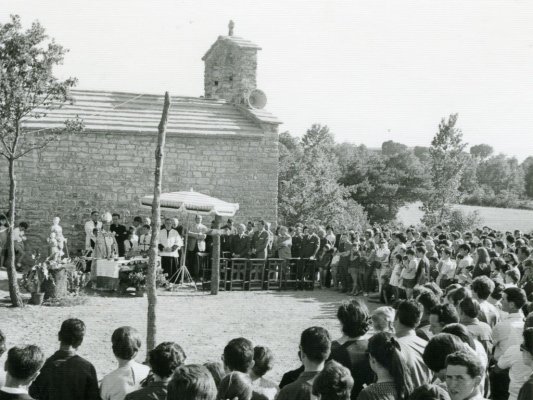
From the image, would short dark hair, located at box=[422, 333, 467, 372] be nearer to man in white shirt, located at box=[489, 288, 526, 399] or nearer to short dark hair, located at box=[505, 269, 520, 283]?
man in white shirt, located at box=[489, 288, 526, 399]

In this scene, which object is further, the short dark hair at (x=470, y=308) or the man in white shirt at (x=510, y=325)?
the man in white shirt at (x=510, y=325)

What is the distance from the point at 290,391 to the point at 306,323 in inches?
349

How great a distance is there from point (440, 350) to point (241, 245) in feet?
43.8

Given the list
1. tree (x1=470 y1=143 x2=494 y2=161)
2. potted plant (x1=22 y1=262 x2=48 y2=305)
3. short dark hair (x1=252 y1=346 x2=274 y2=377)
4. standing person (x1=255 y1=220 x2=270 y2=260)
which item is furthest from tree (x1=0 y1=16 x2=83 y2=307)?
tree (x1=470 y1=143 x2=494 y2=161)

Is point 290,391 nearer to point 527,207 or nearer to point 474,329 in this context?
point 474,329

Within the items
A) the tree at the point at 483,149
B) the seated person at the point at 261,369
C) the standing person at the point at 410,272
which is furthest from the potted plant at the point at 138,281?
the tree at the point at 483,149

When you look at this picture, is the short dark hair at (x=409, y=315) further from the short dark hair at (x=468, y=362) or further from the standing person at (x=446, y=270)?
the standing person at (x=446, y=270)

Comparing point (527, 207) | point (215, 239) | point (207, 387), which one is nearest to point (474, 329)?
point (207, 387)

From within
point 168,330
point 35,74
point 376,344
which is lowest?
point 168,330

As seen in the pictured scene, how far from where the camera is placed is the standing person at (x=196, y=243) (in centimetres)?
1781

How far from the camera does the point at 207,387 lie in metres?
3.84

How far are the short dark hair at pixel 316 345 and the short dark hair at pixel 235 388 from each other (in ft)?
2.20

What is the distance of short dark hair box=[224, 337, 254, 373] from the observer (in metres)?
4.75

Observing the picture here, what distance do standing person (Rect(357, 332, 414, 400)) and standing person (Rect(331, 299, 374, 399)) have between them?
0.68m
